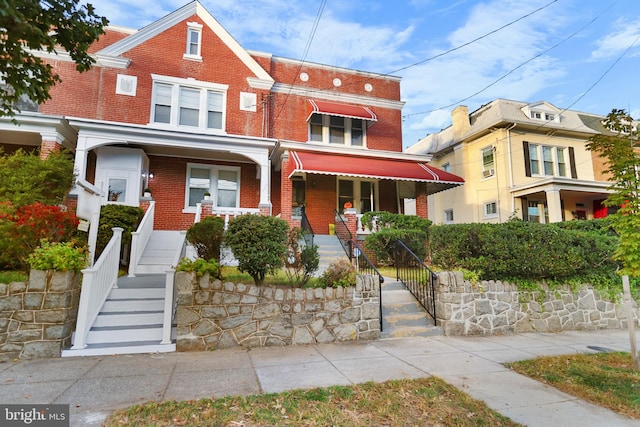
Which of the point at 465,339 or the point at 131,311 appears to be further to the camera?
the point at 465,339

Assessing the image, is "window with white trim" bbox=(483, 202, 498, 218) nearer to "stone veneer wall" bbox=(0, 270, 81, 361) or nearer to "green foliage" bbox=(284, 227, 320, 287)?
"green foliage" bbox=(284, 227, 320, 287)

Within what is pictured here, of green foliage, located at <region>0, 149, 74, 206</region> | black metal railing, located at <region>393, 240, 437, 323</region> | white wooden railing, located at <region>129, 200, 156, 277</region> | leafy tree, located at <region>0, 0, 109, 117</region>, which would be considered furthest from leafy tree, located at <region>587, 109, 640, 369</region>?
green foliage, located at <region>0, 149, 74, 206</region>

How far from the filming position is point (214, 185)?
1269 centimetres

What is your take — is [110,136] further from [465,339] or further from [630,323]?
[630,323]

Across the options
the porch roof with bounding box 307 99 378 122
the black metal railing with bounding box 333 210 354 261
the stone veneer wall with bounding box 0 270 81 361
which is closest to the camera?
the stone veneer wall with bounding box 0 270 81 361

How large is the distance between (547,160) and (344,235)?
14.1 metres

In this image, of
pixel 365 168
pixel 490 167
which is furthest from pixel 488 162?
pixel 365 168

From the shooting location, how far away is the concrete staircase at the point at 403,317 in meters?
6.57

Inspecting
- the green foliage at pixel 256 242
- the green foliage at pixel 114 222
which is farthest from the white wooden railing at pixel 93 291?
the green foliage at pixel 114 222

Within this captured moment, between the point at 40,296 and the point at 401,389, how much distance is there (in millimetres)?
5478

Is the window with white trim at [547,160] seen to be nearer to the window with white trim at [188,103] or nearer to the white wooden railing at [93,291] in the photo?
the window with white trim at [188,103]

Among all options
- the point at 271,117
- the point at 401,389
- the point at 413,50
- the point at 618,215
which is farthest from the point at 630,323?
the point at 271,117

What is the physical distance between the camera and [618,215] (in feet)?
17.0

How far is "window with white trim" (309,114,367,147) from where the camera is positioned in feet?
48.3
